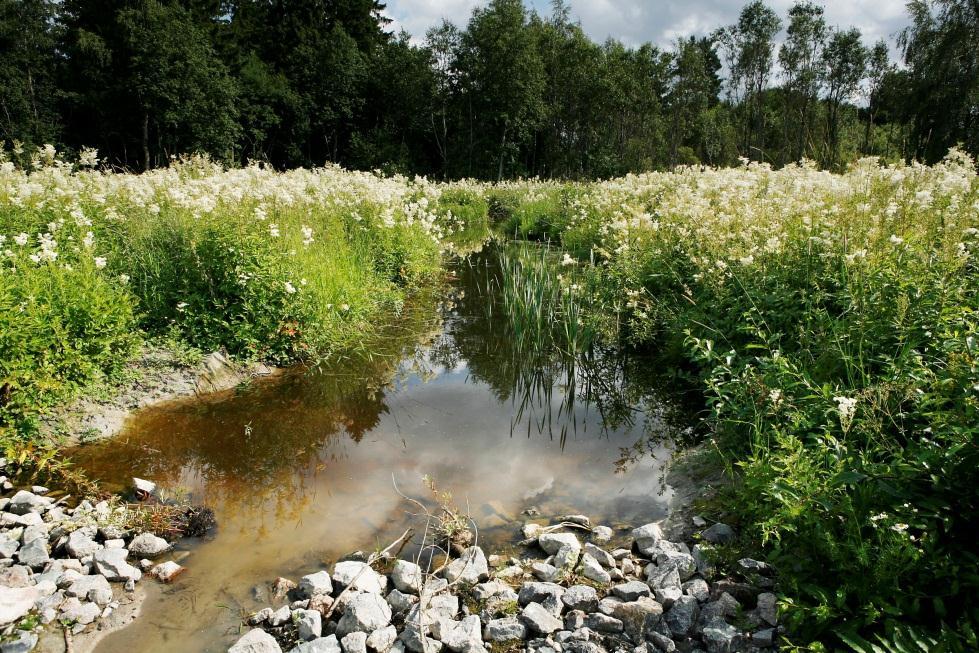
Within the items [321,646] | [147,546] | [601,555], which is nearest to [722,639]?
[601,555]

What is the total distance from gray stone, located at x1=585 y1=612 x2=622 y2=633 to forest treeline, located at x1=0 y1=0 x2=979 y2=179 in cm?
3319

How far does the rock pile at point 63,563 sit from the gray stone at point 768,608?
336cm

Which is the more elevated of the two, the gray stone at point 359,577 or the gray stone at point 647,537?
the gray stone at point 647,537

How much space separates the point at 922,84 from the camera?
1206 inches

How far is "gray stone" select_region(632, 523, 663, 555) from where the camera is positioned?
352cm

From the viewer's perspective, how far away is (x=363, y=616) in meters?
2.92

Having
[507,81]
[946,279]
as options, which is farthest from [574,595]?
[507,81]

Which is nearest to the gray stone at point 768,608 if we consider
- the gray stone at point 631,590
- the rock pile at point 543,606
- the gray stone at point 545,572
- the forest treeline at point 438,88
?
the rock pile at point 543,606

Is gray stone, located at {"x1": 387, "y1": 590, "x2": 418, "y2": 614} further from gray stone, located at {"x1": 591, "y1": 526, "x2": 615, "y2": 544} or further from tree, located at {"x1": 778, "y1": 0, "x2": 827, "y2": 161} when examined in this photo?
tree, located at {"x1": 778, "y1": 0, "x2": 827, "y2": 161}

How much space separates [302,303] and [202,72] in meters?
34.7

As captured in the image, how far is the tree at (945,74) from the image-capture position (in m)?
28.8

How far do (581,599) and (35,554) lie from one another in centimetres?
330

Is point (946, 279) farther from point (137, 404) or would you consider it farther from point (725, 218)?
point (137, 404)

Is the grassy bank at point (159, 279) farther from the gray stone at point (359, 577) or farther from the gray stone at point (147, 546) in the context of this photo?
the gray stone at point (359, 577)
